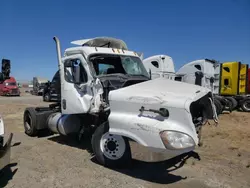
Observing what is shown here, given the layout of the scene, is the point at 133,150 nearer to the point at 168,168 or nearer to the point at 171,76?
the point at 168,168

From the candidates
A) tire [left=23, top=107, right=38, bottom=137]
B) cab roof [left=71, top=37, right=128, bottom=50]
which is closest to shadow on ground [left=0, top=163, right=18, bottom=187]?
tire [left=23, top=107, right=38, bottom=137]

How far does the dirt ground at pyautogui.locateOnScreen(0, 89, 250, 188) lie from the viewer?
14.8ft

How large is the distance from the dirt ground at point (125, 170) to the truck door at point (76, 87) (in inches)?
46.3

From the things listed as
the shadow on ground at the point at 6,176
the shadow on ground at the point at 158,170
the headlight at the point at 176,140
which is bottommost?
the shadow on ground at the point at 158,170

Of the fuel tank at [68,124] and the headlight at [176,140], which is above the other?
the headlight at [176,140]

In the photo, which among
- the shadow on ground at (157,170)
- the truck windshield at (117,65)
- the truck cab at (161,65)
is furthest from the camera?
the truck cab at (161,65)

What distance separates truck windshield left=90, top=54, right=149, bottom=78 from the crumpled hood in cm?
133

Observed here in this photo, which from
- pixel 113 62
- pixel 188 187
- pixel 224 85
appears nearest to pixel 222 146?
pixel 188 187

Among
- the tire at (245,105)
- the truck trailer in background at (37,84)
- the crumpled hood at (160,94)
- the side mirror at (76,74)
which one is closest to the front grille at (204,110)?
→ the crumpled hood at (160,94)

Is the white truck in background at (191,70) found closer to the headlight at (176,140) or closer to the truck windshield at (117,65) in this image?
the truck windshield at (117,65)

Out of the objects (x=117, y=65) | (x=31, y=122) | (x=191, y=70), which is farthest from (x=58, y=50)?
(x=191, y=70)

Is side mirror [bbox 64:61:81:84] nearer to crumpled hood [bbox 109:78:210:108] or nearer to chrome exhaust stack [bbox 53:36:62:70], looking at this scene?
chrome exhaust stack [bbox 53:36:62:70]

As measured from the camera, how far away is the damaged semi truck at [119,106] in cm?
420

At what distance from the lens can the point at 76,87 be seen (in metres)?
6.30
